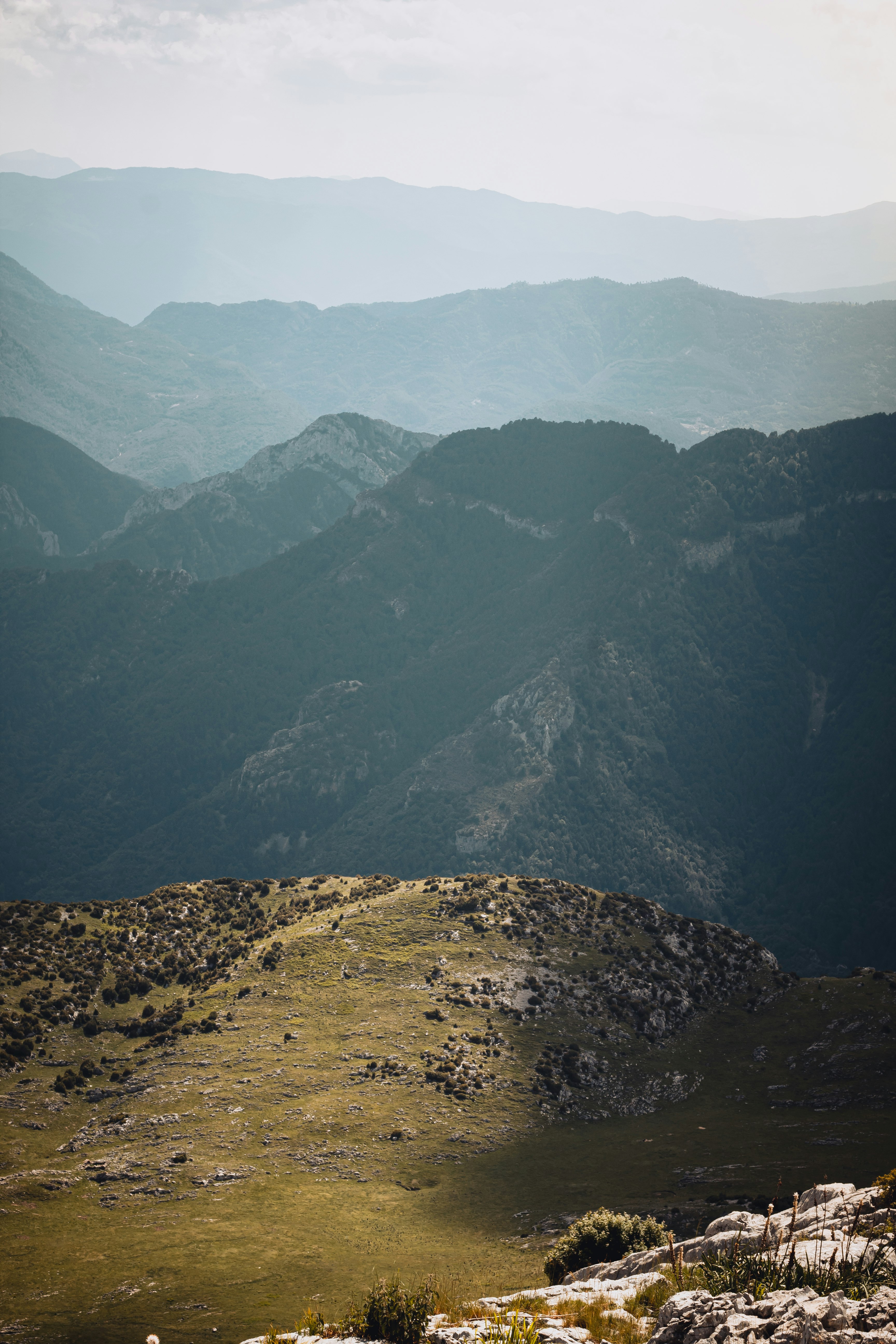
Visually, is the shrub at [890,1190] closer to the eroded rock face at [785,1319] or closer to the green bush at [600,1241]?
the eroded rock face at [785,1319]

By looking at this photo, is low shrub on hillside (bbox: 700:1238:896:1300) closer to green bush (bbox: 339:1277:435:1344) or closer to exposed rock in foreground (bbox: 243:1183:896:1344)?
exposed rock in foreground (bbox: 243:1183:896:1344)

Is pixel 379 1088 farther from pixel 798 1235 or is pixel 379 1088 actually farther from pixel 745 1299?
pixel 745 1299

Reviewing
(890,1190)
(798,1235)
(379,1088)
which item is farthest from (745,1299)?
(379,1088)

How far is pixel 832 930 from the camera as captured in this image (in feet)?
593

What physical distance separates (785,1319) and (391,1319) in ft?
39.6

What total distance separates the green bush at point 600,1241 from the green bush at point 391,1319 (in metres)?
17.4

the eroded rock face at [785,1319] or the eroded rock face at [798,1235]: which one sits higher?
the eroded rock face at [785,1319]

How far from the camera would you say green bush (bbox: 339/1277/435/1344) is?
32.2m

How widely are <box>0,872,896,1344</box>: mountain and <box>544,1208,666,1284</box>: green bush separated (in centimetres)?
431

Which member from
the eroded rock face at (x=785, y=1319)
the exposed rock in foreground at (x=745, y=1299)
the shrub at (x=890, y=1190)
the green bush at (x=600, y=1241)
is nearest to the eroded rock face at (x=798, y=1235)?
the exposed rock in foreground at (x=745, y=1299)

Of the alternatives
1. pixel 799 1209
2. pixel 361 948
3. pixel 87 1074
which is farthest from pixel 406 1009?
pixel 799 1209

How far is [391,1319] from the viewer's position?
32406 mm

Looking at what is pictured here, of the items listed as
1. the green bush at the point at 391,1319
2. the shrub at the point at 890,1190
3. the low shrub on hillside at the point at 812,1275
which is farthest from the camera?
the shrub at the point at 890,1190

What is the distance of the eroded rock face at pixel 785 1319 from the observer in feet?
87.3
